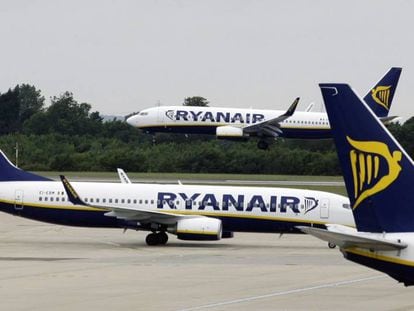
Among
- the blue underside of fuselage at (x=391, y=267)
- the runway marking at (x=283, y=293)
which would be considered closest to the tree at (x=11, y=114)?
the runway marking at (x=283, y=293)

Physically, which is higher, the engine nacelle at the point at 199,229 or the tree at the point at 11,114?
the tree at the point at 11,114

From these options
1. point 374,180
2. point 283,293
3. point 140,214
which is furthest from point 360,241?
point 140,214

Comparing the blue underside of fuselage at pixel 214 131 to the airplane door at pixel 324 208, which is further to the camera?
the blue underside of fuselage at pixel 214 131

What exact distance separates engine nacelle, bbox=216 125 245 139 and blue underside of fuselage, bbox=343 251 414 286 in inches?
2442

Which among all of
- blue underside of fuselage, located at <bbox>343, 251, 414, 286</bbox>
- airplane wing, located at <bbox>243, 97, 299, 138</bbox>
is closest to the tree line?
airplane wing, located at <bbox>243, 97, 299, 138</bbox>

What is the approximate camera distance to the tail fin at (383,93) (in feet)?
289

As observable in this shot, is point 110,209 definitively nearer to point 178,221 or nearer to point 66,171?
point 178,221

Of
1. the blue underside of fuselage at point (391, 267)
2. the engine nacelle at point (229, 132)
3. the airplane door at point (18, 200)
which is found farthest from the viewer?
the engine nacelle at point (229, 132)

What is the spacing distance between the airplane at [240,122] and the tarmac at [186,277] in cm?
3593

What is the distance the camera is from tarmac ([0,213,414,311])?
2628 centimetres

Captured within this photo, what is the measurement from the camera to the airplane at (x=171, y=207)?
43.8m

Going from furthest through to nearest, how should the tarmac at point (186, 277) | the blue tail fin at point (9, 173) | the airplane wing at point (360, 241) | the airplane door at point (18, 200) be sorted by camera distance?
the blue tail fin at point (9, 173), the airplane door at point (18, 200), the tarmac at point (186, 277), the airplane wing at point (360, 241)

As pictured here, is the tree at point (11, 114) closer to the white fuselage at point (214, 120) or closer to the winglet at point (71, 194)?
the white fuselage at point (214, 120)

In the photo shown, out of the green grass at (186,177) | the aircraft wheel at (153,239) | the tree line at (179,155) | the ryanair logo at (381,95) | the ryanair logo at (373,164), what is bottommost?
the aircraft wheel at (153,239)
